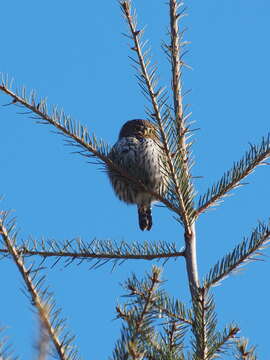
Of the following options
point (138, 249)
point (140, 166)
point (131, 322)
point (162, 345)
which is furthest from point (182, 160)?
point (140, 166)

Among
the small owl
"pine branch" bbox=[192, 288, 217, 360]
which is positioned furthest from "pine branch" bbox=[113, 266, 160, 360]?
the small owl

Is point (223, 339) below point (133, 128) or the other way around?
below

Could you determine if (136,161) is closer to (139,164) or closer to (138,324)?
(139,164)

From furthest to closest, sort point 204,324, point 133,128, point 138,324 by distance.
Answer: point 133,128 < point 204,324 < point 138,324

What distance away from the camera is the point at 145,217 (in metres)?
4.57

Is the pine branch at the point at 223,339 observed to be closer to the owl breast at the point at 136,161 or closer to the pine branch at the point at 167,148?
the pine branch at the point at 167,148

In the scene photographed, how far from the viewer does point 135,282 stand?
2162 millimetres

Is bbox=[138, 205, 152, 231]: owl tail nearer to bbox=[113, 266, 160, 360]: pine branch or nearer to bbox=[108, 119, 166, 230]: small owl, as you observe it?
bbox=[108, 119, 166, 230]: small owl

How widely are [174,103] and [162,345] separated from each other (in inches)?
38.4

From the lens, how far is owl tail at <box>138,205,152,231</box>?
4523mm

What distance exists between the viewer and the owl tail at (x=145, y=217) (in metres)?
4.52

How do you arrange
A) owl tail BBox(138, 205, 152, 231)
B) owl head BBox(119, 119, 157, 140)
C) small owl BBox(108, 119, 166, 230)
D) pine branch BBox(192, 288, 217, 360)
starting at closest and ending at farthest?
pine branch BBox(192, 288, 217, 360), small owl BBox(108, 119, 166, 230), owl tail BBox(138, 205, 152, 231), owl head BBox(119, 119, 157, 140)

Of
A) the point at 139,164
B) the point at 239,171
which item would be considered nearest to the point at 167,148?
the point at 239,171

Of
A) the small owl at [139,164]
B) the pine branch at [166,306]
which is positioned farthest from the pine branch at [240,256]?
the small owl at [139,164]
